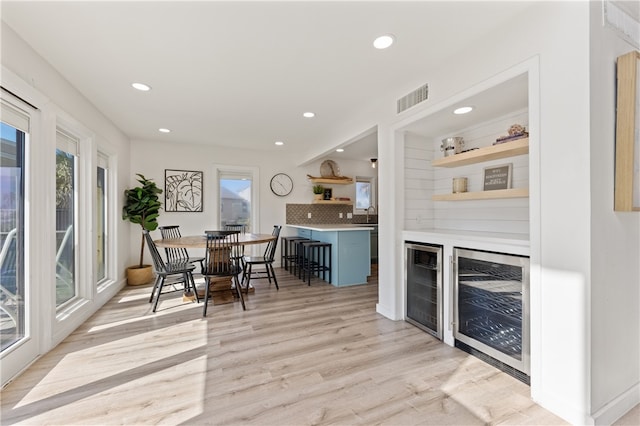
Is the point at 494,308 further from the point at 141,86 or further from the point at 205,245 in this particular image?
the point at 141,86

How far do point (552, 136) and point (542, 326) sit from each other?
1.11 meters

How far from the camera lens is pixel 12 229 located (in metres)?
2.02

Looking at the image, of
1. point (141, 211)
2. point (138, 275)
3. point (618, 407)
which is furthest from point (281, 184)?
point (618, 407)

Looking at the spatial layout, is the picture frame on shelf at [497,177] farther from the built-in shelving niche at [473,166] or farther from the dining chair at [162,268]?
the dining chair at [162,268]

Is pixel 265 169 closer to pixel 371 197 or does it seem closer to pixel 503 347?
pixel 371 197

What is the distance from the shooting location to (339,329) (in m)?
2.71

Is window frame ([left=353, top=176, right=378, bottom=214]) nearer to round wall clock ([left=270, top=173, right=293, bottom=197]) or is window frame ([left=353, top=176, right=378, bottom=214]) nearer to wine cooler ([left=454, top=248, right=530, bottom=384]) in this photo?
round wall clock ([left=270, top=173, right=293, bottom=197])

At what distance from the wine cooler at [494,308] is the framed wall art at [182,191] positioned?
455 centimetres

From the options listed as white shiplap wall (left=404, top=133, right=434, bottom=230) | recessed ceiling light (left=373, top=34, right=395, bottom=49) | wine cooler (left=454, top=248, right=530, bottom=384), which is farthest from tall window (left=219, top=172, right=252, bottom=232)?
wine cooler (left=454, top=248, right=530, bottom=384)

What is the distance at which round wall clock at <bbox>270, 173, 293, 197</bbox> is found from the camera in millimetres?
5781

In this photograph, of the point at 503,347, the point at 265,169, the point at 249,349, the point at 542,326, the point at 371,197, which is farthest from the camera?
the point at 371,197

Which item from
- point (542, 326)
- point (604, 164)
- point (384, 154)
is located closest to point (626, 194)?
point (604, 164)

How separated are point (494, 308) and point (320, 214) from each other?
4.27 metres

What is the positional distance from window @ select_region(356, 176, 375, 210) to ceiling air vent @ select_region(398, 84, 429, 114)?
11.8ft
